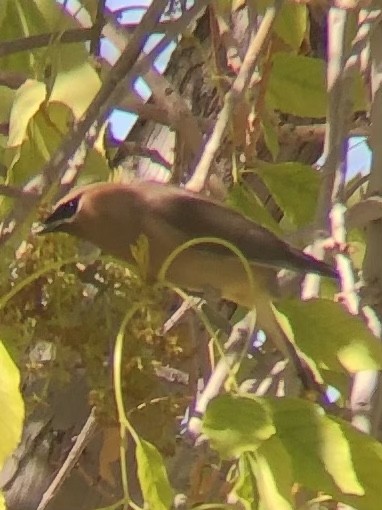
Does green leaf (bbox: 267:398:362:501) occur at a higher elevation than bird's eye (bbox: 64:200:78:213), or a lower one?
lower

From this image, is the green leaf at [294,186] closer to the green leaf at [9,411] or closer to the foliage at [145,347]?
the foliage at [145,347]

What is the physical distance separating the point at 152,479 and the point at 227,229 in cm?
21

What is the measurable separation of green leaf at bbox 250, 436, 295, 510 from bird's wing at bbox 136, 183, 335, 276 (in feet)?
0.60

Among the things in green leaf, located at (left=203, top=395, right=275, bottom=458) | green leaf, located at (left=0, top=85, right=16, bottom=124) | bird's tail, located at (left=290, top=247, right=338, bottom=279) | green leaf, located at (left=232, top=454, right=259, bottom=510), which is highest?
green leaf, located at (left=0, top=85, right=16, bottom=124)

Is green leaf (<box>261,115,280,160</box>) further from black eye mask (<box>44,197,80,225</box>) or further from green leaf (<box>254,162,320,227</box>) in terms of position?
black eye mask (<box>44,197,80,225</box>)

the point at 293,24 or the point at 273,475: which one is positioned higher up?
the point at 293,24

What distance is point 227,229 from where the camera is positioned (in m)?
0.62

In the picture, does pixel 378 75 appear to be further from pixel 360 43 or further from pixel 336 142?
pixel 336 142

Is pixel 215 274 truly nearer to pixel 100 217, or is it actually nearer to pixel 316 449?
pixel 100 217

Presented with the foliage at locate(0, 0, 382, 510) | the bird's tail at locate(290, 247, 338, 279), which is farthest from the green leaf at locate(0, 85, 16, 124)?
the bird's tail at locate(290, 247, 338, 279)

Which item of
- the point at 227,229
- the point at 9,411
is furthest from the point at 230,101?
the point at 9,411

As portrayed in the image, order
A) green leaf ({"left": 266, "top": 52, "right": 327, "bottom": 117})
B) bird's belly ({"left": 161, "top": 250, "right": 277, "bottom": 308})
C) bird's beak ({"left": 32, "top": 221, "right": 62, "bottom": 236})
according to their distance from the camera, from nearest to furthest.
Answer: bird's beak ({"left": 32, "top": 221, "right": 62, "bottom": 236}), bird's belly ({"left": 161, "top": 250, "right": 277, "bottom": 308}), green leaf ({"left": 266, "top": 52, "right": 327, "bottom": 117})

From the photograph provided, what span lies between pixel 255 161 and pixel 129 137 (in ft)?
1.60

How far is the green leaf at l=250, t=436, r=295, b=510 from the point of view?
0.42 m
